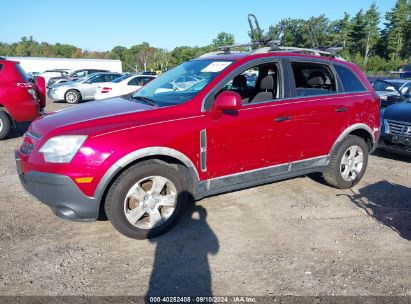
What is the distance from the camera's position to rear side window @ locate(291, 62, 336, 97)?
15.0 feet

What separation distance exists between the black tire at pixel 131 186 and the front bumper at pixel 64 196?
16cm

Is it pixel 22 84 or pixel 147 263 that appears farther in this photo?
pixel 22 84

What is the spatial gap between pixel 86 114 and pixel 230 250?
1934mm

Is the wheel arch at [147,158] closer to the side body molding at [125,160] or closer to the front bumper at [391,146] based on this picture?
the side body molding at [125,160]

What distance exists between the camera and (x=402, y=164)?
21.5 feet

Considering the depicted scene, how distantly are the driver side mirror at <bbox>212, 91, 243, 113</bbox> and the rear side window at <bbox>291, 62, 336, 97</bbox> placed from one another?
52.6 inches

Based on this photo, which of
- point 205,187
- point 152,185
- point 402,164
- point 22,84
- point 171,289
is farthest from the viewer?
point 22,84

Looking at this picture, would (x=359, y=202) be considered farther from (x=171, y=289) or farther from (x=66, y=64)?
(x=66, y=64)

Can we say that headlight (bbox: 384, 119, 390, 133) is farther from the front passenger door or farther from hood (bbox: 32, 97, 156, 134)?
hood (bbox: 32, 97, 156, 134)

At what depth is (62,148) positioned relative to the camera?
315 cm

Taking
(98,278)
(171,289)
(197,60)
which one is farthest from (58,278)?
(197,60)

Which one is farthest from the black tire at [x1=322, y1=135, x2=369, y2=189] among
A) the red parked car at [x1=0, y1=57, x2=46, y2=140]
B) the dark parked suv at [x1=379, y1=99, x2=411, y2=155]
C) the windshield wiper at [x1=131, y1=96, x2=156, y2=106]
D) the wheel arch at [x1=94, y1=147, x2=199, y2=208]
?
the red parked car at [x1=0, y1=57, x2=46, y2=140]

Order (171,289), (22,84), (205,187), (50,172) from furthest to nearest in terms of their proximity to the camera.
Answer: (22,84) < (205,187) < (50,172) < (171,289)

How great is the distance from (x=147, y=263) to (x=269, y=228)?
54.6 inches
